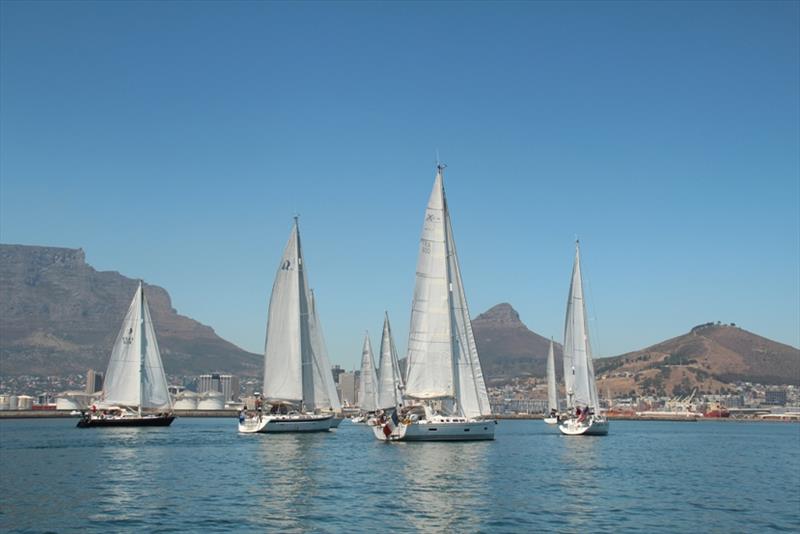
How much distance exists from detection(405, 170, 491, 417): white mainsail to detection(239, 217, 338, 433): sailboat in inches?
838

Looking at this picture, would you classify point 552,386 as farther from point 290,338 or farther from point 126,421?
point 290,338

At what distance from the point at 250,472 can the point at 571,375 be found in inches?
2185

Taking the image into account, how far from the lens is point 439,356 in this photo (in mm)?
62344

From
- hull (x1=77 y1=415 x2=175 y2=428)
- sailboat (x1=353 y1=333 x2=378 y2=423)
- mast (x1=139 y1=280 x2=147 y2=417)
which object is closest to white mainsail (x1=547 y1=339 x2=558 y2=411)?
sailboat (x1=353 y1=333 x2=378 y2=423)

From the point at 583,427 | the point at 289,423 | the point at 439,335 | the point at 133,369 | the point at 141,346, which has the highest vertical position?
the point at 141,346

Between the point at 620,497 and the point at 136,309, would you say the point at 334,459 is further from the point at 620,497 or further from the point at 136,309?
the point at 136,309

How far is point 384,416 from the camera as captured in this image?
66.3m

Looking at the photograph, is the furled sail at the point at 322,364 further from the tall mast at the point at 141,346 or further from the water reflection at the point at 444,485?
the water reflection at the point at 444,485

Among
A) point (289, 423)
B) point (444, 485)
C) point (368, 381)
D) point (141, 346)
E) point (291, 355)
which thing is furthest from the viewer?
point (368, 381)

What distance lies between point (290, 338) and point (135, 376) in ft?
94.3

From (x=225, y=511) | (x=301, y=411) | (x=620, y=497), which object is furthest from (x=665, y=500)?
(x=301, y=411)

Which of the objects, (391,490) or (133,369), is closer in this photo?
(391,490)

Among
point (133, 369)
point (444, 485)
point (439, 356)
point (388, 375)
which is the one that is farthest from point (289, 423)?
point (444, 485)

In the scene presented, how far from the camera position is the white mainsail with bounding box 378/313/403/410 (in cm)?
11188
